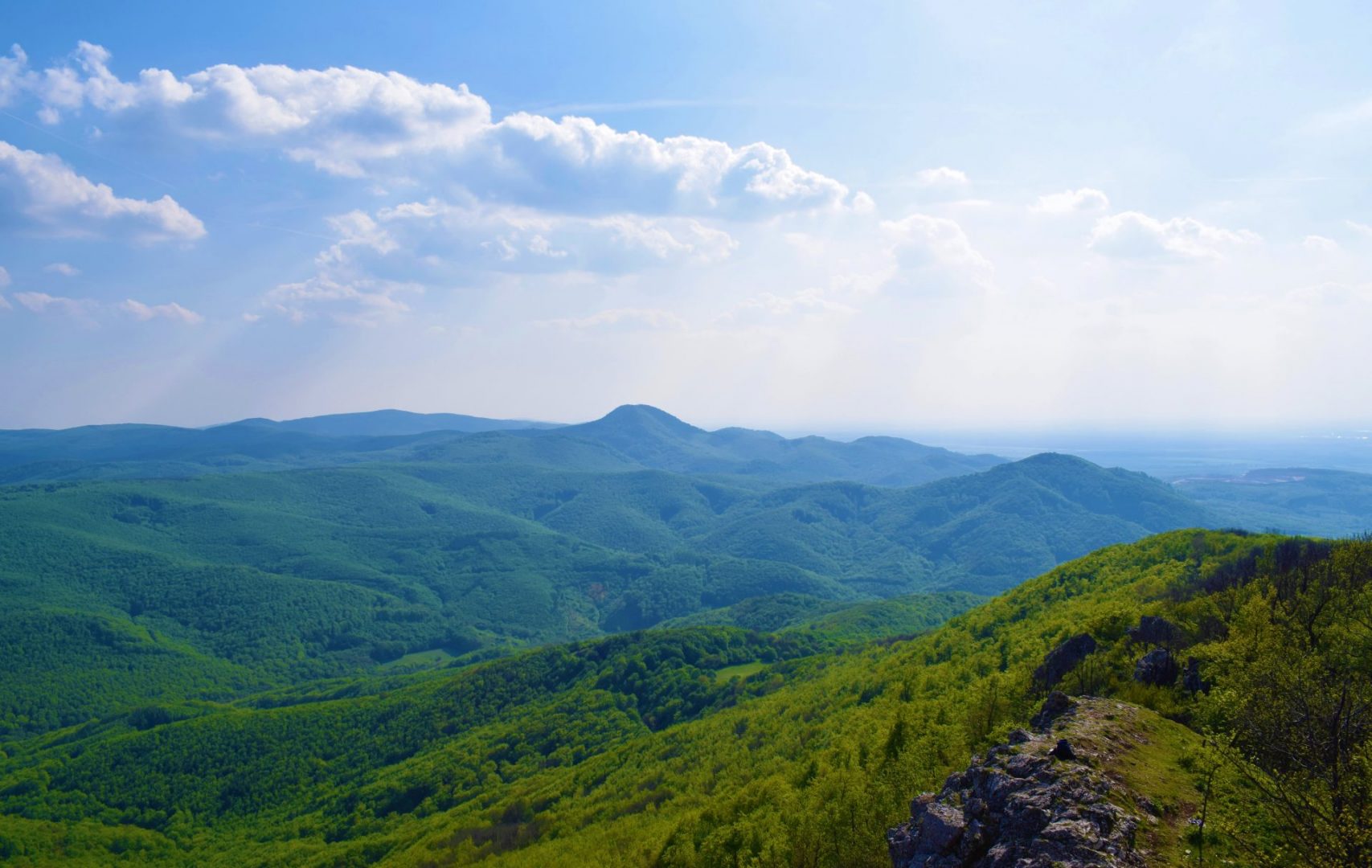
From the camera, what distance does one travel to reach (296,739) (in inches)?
6363

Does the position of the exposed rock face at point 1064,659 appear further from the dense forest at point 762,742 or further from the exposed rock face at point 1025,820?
the exposed rock face at point 1025,820

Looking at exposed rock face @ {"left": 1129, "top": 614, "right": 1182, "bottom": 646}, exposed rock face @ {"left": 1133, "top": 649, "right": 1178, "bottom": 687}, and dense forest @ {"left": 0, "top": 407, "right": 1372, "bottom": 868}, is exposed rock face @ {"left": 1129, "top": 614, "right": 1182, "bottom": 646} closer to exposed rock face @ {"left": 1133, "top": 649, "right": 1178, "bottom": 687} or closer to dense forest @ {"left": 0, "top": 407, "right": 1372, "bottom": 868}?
dense forest @ {"left": 0, "top": 407, "right": 1372, "bottom": 868}

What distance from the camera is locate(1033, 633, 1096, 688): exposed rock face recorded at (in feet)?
181

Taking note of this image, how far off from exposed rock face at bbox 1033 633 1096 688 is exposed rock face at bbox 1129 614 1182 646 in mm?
3313

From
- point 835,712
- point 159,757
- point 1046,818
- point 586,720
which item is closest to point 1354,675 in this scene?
point 1046,818

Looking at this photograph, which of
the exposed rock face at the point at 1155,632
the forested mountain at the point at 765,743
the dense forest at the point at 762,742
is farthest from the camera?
the exposed rock face at the point at 1155,632

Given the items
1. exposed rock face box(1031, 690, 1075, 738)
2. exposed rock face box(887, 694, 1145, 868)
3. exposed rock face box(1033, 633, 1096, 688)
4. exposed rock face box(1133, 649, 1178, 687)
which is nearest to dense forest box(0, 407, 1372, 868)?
exposed rock face box(1133, 649, 1178, 687)

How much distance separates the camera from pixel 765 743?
3782 inches

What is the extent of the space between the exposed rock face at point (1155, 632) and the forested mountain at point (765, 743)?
0.24m

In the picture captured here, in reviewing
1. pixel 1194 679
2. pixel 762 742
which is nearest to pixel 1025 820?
pixel 1194 679

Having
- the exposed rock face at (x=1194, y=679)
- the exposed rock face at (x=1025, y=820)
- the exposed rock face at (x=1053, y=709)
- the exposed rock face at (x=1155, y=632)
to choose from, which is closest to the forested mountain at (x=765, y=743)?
the exposed rock face at (x=1194, y=679)

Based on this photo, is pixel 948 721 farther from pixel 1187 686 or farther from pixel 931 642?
pixel 931 642

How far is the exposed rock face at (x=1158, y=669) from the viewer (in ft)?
151

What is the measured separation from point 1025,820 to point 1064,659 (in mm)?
34664
